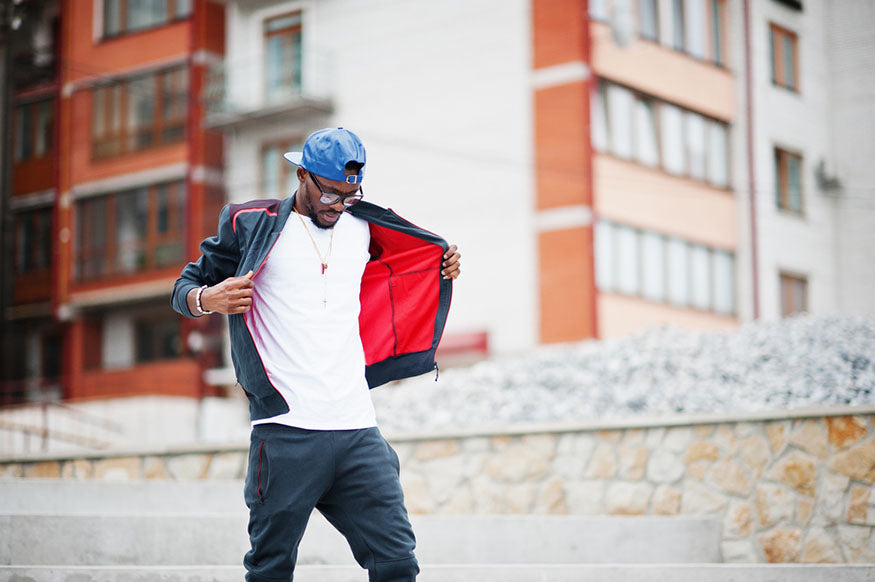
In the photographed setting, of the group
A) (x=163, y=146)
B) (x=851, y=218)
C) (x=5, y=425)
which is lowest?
(x=5, y=425)

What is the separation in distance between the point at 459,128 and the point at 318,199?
20973mm

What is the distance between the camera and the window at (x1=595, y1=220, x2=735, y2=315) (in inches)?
928

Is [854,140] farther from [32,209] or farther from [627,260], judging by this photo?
[32,209]

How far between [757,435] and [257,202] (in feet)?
17.6

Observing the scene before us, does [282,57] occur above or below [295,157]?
above

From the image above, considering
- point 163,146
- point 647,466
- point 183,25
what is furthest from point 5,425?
point 647,466

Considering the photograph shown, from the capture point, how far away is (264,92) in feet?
96.8

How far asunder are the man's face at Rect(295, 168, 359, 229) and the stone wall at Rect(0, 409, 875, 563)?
5.17 m

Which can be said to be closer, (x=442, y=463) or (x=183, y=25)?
(x=442, y=463)

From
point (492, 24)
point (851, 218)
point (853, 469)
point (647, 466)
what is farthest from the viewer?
point (492, 24)

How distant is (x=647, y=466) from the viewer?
888 centimetres

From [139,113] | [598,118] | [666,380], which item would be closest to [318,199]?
[666,380]

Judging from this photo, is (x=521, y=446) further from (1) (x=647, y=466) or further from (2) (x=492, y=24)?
(2) (x=492, y=24)

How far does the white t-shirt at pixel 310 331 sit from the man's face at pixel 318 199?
0.05 meters
